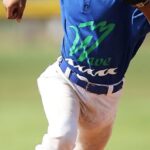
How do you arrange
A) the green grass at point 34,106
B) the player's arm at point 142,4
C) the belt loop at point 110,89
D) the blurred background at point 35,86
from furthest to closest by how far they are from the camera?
the blurred background at point 35,86
the green grass at point 34,106
the belt loop at point 110,89
the player's arm at point 142,4

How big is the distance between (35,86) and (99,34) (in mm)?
6233

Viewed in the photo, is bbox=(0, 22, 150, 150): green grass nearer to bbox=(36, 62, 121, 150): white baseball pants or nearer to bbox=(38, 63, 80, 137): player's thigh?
bbox=(36, 62, 121, 150): white baseball pants

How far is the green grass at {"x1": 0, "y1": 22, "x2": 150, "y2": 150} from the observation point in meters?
→ 8.26


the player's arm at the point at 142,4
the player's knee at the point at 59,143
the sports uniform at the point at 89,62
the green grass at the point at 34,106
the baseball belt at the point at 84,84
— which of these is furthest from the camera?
the green grass at the point at 34,106

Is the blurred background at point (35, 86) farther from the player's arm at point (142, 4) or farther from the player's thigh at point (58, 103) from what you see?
the player's arm at point (142, 4)

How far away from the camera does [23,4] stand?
544cm

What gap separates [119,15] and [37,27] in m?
13.4

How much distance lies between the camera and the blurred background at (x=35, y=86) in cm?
842

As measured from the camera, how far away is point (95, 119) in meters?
5.64

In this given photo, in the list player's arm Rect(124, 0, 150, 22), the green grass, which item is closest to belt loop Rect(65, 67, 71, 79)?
player's arm Rect(124, 0, 150, 22)

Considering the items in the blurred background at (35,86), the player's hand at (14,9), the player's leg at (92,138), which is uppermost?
the player's hand at (14,9)

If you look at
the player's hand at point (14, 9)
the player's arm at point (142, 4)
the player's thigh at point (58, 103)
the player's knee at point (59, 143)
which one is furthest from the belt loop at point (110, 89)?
the player's arm at point (142, 4)

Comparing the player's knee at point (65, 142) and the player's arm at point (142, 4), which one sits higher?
the player's arm at point (142, 4)

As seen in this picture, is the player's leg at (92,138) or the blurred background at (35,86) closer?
the player's leg at (92,138)
